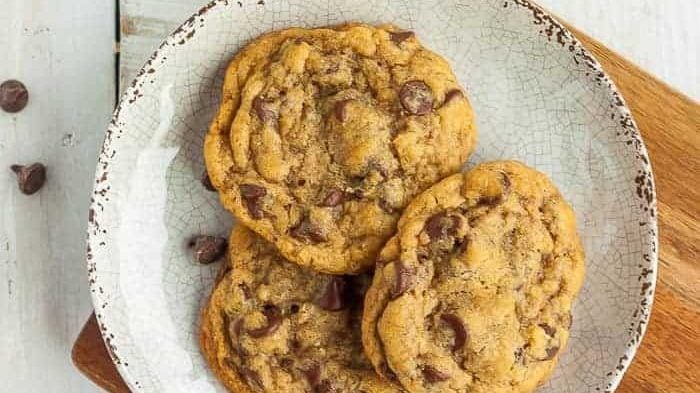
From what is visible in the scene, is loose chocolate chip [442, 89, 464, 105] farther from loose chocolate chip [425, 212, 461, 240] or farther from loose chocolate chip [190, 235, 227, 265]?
loose chocolate chip [190, 235, 227, 265]

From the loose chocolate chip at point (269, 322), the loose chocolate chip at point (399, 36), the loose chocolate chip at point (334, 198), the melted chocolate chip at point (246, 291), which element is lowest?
the loose chocolate chip at point (269, 322)

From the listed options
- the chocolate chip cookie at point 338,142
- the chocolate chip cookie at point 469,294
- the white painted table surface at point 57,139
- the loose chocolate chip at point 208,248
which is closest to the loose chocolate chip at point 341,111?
the chocolate chip cookie at point 338,142

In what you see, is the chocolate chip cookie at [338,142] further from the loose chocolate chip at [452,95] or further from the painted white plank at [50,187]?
the painted white plank at [50,187]

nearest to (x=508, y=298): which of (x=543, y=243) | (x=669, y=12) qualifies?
(x=543, y=243)

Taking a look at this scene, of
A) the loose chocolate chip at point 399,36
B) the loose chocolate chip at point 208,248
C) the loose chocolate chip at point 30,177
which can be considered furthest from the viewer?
the loose chocolate chip at point 30,177

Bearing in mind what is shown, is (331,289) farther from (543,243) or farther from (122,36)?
(122,36)

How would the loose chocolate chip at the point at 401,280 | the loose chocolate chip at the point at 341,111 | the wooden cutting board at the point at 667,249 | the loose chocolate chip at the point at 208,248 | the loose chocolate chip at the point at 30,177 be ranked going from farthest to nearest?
1. the loose chocolate chip at the point at 30,177
2. the wooden cutting board at the point at 667,249
3. the loose chocolate chip at the point at 208,248
4. the loose chocolate chip at the point at 341,111
5. the loose chocolate chip at the point at 401,280
